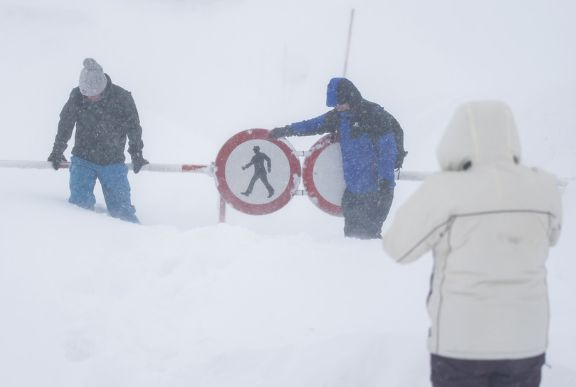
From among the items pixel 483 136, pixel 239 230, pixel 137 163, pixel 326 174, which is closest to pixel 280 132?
pixel 326 174

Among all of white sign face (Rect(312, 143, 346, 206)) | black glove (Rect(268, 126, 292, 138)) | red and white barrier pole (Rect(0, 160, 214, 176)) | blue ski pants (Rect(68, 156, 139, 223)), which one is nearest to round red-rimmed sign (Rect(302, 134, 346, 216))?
white sign face (Rect(312, 143, 346, 206))

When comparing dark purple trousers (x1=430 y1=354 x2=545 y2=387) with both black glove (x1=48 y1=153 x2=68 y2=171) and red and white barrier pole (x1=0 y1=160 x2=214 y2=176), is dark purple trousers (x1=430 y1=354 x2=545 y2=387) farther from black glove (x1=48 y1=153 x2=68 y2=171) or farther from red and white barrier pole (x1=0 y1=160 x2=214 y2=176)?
black glove (x1=48 y1=153 x2=68 y2=171)

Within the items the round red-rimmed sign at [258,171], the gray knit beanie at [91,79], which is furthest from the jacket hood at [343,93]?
the gray knit beanie at [91,79]

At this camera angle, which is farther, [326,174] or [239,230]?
[326,174]

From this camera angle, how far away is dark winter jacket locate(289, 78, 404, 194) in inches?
195

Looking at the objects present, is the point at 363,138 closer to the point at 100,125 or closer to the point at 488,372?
the point at 100,125

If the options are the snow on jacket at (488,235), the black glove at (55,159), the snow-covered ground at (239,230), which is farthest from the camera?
the black glove at (55,159)

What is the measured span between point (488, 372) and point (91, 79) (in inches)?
172

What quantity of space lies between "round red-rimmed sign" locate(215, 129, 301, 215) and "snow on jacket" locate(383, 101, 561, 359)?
3.04m

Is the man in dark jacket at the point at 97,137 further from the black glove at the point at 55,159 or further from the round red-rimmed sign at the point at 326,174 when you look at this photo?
the round red-rimmed sign at the point at 326,174

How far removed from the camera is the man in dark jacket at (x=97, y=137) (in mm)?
5625

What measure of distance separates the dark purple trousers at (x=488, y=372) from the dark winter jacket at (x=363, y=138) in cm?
280

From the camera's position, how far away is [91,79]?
5406mm

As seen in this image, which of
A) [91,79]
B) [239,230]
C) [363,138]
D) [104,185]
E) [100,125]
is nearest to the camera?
[239,230]
